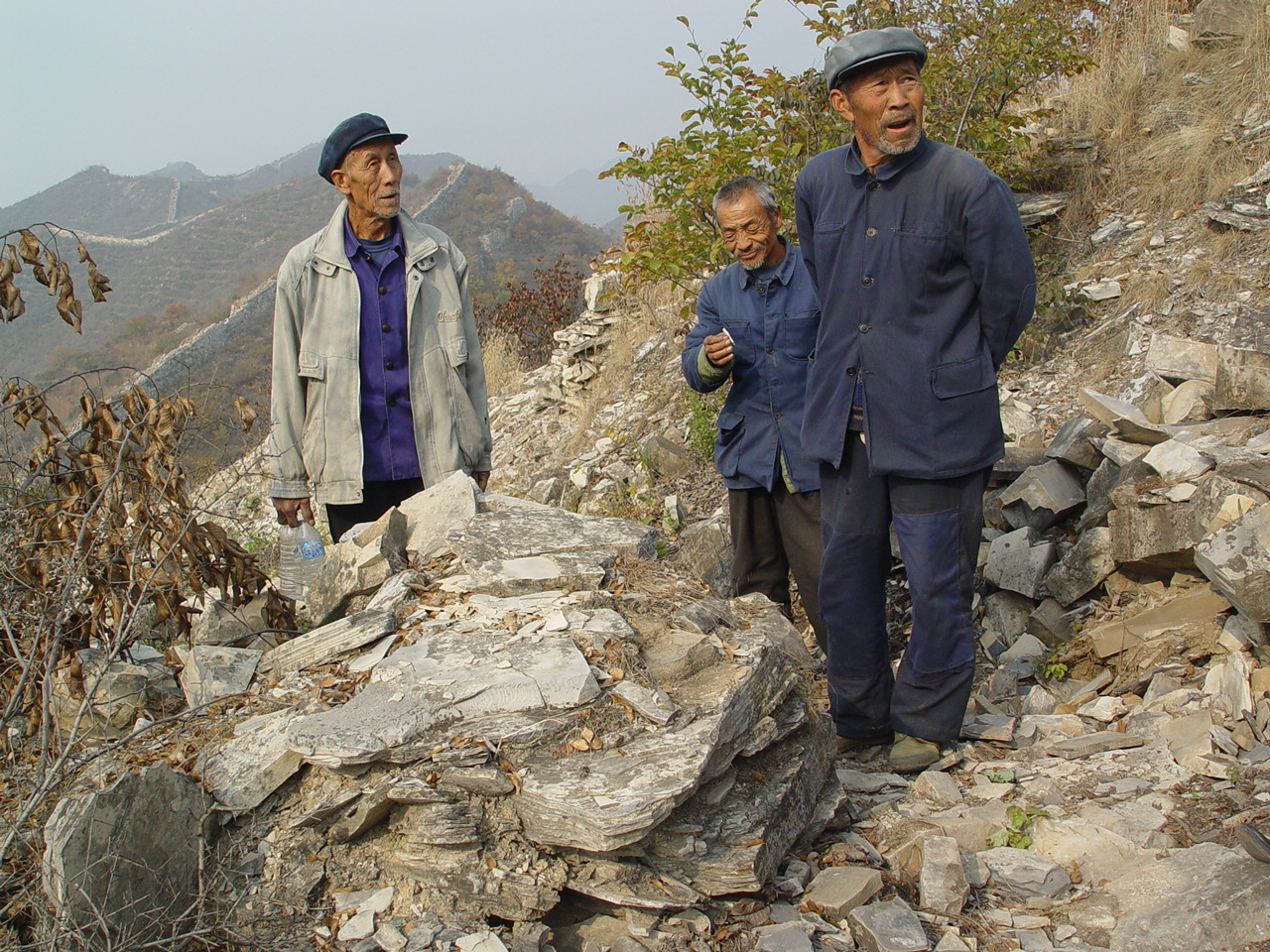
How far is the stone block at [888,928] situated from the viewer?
212 cm

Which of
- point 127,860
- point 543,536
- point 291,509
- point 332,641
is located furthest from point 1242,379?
point 127,860

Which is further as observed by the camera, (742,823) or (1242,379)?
(1242,379)

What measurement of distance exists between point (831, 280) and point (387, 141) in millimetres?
1641

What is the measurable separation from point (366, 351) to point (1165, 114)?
22.5 feet

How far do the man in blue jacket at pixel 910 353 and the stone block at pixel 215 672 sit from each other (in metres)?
1.84

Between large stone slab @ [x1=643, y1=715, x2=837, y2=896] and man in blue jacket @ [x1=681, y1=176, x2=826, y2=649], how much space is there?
1083 mm

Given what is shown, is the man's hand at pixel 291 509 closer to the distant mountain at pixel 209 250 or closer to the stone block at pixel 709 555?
the stone block at pixel 709 555

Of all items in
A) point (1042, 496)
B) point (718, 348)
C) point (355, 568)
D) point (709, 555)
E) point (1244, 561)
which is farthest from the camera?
point (709, 555)

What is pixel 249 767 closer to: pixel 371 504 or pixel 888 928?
pixel 371 504

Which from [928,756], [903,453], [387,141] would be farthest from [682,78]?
[928,756]

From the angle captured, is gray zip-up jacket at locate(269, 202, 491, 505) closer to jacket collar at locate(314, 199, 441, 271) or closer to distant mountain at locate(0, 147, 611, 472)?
jacket collar at locate(314, 199, 441, 271)

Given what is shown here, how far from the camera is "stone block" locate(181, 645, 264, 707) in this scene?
9.07ft

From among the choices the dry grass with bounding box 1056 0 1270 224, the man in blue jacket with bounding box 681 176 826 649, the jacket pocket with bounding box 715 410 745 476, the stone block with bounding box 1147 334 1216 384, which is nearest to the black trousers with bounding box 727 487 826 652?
the man in blue jacket with bounding box 681 176 826 649

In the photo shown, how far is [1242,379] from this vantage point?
404 cm
